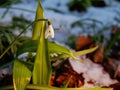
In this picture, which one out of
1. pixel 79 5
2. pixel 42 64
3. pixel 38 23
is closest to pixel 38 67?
pixel 42 64

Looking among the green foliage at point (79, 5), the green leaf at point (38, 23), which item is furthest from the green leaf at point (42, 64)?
the green foliage at point (79, 5)

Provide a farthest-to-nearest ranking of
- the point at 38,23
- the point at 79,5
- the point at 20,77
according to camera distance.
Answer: the point at 79,5 < the point at 38,23 < the point at 20,77

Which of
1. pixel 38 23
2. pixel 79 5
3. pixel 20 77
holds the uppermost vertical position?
pixel 38 23

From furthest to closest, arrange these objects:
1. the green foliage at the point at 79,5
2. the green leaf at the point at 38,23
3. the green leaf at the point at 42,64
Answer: the green foliage at the point at 79,5, the green leaf at the point at 38,23, the green leaf at the point at 42,64

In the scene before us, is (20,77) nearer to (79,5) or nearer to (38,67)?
(38,67)

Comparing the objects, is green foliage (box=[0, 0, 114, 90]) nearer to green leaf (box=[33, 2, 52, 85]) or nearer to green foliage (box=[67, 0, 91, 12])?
green leaf (box=[33, 2, 52, 85])

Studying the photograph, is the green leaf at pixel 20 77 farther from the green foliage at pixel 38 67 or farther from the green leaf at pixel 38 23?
the green leaf at pixel 38 23

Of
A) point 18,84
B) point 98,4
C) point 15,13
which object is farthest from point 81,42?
point 98,4

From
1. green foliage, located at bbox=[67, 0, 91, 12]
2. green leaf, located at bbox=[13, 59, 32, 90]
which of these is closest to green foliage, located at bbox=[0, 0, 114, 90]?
green leaf, located at bbox=[13, 59, 32, 90]

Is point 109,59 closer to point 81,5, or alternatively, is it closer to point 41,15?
point 41,15

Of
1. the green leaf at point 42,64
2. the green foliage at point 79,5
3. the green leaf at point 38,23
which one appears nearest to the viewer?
the green leaf at point 42,64

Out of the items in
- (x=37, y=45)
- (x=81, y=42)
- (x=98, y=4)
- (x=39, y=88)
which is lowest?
(x=98, y=4)
